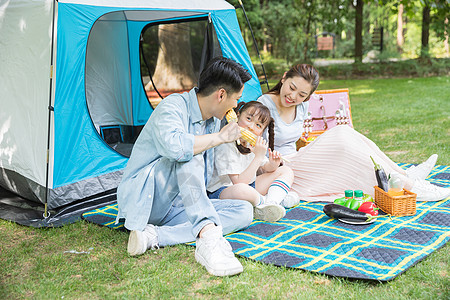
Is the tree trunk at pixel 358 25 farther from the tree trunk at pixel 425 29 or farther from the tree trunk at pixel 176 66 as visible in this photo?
the tree trunk at pixel 176 66

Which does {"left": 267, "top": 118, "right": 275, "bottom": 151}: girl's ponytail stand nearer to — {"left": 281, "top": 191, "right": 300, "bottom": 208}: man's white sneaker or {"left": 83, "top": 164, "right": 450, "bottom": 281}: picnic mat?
{"left": 281, "top": 191, "right": 300, "bottom": 208}: man's white sneaker

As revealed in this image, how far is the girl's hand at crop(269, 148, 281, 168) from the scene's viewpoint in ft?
9.70

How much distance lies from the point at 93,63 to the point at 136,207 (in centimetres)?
270

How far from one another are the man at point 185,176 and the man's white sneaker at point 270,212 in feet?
0.53

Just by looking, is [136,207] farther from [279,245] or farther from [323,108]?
[323,108]

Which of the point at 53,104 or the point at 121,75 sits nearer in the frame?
the point at 53,104

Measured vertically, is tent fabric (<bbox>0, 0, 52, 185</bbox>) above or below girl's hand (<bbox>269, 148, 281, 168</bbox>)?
above

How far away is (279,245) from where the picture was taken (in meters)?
2.41

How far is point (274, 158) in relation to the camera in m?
2.98

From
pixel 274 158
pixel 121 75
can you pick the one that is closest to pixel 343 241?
pixel 274 158

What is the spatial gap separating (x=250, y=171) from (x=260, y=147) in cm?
18

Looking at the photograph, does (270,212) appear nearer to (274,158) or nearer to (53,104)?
(274,158)

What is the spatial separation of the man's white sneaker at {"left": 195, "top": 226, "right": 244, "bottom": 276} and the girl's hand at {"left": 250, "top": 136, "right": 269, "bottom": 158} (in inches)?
25.5

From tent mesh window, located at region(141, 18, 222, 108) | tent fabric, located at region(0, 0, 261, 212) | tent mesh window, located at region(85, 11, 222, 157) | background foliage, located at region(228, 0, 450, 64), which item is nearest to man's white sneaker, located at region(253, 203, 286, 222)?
tent fabric, located at region(0, 0, 261, 212)
